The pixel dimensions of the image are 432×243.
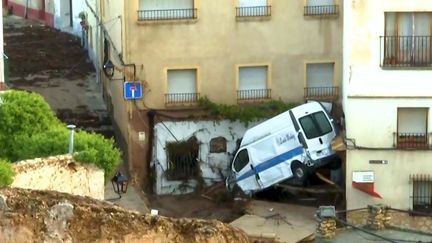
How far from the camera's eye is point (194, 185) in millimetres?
36844

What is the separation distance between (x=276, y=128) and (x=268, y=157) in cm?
91

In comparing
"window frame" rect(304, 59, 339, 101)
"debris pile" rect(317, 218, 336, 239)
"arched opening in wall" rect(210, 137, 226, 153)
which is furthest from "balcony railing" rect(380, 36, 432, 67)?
"debris pile" rect(317, 218, 336, 239)

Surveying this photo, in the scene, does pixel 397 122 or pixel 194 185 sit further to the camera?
pixel 194 185

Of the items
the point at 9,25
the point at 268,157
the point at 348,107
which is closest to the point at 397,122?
the point at 348,107

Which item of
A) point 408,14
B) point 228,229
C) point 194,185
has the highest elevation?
point 408,14

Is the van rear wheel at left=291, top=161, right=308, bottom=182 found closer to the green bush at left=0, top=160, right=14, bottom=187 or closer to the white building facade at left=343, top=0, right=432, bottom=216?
the white building facade at left=343, top=0, right=432, bottom=216

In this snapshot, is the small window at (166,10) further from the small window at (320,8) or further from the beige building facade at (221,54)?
the small window at (320,8)

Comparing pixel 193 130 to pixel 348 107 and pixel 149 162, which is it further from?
pixel 348 107

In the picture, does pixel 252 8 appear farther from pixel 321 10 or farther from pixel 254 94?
pixel 254 94

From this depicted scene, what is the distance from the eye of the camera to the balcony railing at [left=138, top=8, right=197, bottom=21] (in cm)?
3603

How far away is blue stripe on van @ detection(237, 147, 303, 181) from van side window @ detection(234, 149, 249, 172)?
0.27m

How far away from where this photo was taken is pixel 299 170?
1369 inches

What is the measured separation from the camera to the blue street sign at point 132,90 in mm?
36344

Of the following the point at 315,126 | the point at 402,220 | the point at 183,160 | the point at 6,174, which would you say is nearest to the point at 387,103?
the point at 315,126
